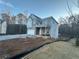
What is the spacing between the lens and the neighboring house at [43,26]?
788 inches

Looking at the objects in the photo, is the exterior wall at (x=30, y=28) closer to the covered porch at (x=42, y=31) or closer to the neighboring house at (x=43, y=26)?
the neighboring house at (x=43, y=26)

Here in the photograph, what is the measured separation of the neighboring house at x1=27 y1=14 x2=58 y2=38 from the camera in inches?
788

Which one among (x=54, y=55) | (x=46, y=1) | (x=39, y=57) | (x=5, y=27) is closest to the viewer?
(x=39, y=57)

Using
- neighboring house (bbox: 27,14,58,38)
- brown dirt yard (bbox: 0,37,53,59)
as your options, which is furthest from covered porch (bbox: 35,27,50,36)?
brown dirt yard (bbox: 0,37,53,59)

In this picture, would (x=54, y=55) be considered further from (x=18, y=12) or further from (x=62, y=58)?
(x=18, y=12)

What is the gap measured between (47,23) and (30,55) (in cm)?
1299

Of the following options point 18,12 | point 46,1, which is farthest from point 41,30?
point 18,12

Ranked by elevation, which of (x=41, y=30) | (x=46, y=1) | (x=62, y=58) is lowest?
(x=62, y=58)

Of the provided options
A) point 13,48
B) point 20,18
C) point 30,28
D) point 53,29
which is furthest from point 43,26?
point 20,18

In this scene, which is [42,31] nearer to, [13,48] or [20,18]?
[13,48]

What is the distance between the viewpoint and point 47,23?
789 inches

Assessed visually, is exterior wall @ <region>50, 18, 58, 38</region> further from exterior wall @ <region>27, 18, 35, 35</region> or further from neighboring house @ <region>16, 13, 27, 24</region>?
neighboring house @ <region>16, 13, 27, 24</region>

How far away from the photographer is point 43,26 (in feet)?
66.1

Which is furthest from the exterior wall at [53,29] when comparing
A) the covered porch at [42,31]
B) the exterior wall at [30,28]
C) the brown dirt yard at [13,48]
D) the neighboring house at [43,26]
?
the brown dirt yard at [13,48]
